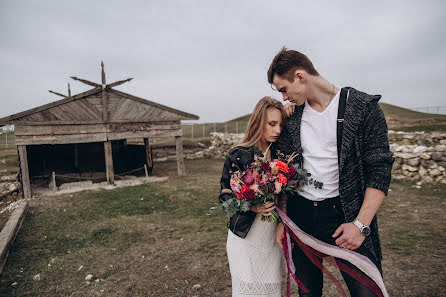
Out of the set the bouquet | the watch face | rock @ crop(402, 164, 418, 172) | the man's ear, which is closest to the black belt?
the bouquet

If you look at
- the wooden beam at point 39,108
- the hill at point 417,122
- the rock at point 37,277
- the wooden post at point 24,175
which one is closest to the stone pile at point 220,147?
the wooden beam at point 39,108

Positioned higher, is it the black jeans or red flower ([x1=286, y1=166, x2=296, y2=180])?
red flower ([x1=286, y1=166, x2=296, y2=180])

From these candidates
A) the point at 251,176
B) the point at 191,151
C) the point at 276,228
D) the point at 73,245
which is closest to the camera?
the point at 251,176

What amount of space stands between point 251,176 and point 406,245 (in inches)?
169

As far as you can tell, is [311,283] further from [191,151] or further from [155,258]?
[191,151]

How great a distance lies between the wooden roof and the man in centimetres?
1097

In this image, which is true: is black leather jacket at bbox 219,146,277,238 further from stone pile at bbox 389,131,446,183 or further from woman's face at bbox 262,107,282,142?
stone pile at bbox 389,131,446,183

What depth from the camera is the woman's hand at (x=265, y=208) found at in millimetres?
2145

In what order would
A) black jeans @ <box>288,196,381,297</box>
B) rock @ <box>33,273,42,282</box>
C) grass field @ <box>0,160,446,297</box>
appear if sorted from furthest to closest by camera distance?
rock @ <box>33,273,42,282</box> → grass field @ <box>0,160,446,297</box> → black jeans @ <box>288,196,381,297</box>

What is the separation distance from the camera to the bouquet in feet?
6.68

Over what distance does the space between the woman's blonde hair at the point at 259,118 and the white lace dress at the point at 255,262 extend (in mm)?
662

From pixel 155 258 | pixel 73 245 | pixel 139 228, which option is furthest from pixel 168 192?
pixel 155 258

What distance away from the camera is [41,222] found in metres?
6.97

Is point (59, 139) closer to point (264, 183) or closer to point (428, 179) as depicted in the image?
point (264, 183)
